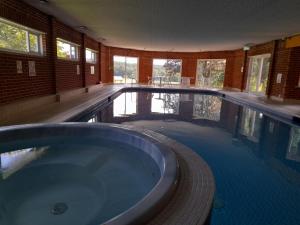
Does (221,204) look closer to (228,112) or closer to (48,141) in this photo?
(48,141)

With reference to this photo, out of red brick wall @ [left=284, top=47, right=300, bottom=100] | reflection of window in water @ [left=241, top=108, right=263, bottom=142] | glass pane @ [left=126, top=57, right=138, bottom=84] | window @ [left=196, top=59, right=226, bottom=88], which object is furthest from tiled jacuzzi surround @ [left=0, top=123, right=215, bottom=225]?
window @ [left=196, top=59, right=226, bottom=88]

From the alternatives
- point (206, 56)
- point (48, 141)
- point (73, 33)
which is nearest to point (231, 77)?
point (206, 56)

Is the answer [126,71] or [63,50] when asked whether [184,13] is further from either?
[126,71]

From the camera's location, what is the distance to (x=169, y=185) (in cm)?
175

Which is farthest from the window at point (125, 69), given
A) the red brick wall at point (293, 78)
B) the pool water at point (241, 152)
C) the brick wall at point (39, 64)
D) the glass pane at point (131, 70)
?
the red brick wall at point (293, 78)

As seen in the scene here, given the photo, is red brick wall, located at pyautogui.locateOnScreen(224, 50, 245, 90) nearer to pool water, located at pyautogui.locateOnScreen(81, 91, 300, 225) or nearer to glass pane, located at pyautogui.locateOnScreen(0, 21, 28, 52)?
pool water, located at pyautogui.locateOnScreen(81, 91, 300, 225)

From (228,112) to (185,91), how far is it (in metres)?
5.45

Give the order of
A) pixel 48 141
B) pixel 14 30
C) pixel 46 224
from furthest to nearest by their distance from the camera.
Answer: pixel 14 30 < pixel 48 141 < pixel 46 224

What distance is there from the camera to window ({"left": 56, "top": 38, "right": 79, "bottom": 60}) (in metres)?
7.38

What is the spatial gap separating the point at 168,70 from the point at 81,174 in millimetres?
15015

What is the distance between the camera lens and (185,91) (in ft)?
41.7

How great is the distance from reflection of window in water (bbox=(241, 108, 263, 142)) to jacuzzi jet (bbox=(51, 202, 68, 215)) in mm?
4017

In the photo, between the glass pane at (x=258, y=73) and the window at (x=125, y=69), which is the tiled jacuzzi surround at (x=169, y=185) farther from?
the window at (x=125, y=69)

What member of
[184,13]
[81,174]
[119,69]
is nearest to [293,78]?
[184,13]
